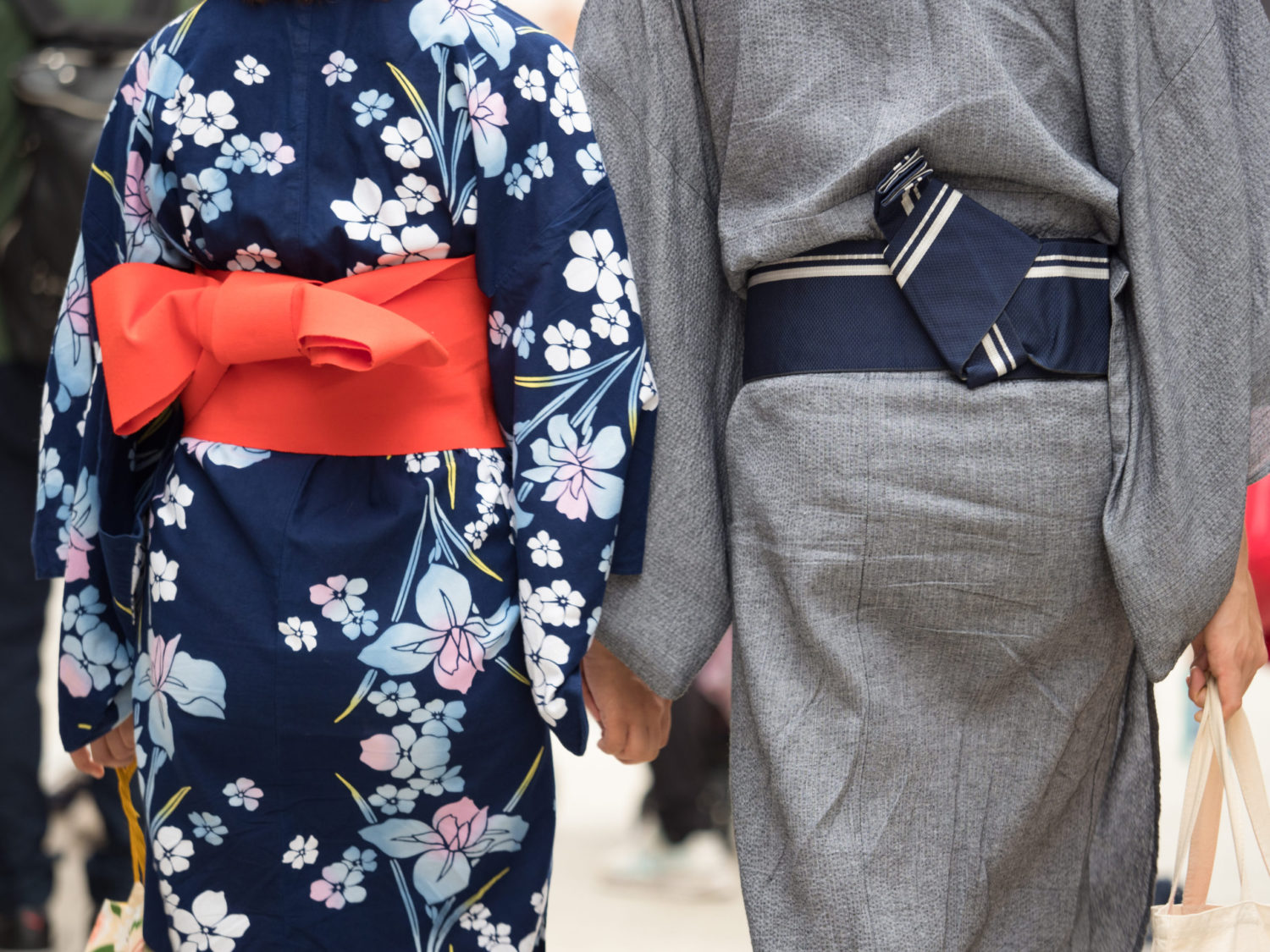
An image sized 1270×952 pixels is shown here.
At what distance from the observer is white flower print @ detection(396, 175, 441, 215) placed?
56.3 inches

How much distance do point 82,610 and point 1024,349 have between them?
3.64 ft

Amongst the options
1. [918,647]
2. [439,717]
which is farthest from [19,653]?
[918,647]

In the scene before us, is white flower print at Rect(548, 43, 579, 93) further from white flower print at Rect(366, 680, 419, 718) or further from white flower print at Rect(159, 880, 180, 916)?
white flower print at Rect(159, 880, 180, 916)

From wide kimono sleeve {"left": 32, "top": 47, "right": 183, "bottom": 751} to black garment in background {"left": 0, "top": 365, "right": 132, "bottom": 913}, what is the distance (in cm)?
91

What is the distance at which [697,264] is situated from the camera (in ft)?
5.19

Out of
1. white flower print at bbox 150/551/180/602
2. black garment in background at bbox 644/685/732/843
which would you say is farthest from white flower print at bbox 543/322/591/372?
black garment in background at bbox 644/685/732/843

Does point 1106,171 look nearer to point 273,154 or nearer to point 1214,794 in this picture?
point 1214,794

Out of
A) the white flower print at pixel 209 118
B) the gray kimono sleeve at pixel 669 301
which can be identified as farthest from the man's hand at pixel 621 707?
the white flower print at pixel 209 118

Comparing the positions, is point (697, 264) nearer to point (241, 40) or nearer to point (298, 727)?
point (241, 40)

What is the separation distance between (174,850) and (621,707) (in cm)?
53

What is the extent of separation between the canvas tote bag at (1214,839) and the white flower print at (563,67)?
942mm

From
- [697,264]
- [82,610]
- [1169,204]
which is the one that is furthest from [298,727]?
[1169,204]

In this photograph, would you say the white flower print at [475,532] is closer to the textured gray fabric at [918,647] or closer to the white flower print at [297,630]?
the white flower print at [297,630]

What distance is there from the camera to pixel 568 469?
1.46 metres
